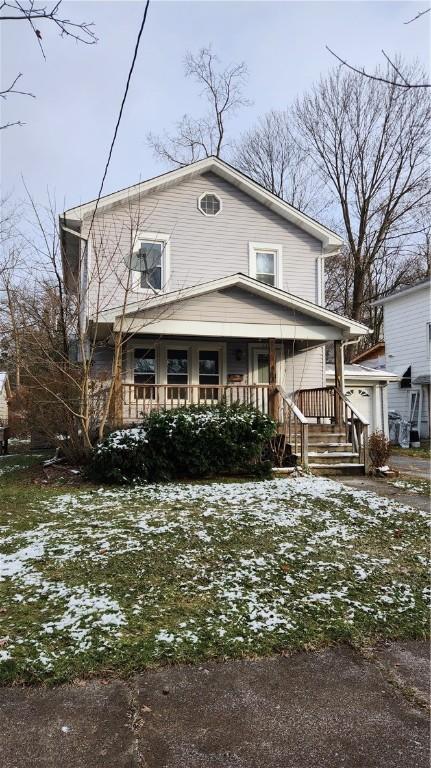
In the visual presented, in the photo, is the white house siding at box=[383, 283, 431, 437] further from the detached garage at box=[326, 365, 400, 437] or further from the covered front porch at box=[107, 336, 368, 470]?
the covered front porch at box=[107, 336, 368, 470]

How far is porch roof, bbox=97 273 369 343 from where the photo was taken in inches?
402

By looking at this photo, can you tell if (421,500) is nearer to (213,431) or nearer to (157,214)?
(213,431)

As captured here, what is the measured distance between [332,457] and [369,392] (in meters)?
7.14

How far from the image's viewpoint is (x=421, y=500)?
7617mm

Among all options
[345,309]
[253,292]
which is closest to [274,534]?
[253,292]

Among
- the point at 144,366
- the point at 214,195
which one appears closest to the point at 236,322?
the point at 144,366

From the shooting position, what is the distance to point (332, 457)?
10.2 metres

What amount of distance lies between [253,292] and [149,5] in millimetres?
7435

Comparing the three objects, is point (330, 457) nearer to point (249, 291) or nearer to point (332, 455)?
point (332, 455)

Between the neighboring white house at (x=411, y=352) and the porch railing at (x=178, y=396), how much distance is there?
351 inches

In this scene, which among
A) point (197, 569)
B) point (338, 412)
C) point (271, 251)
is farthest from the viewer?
point (271, 251)

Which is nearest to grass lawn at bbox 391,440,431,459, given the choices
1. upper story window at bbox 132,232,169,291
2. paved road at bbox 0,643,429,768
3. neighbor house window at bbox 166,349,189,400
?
neighbor house window at bbox 166,349,189,400

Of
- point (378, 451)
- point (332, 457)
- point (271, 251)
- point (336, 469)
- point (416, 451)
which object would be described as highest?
point (271, 251)

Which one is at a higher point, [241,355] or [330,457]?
[241,355]
